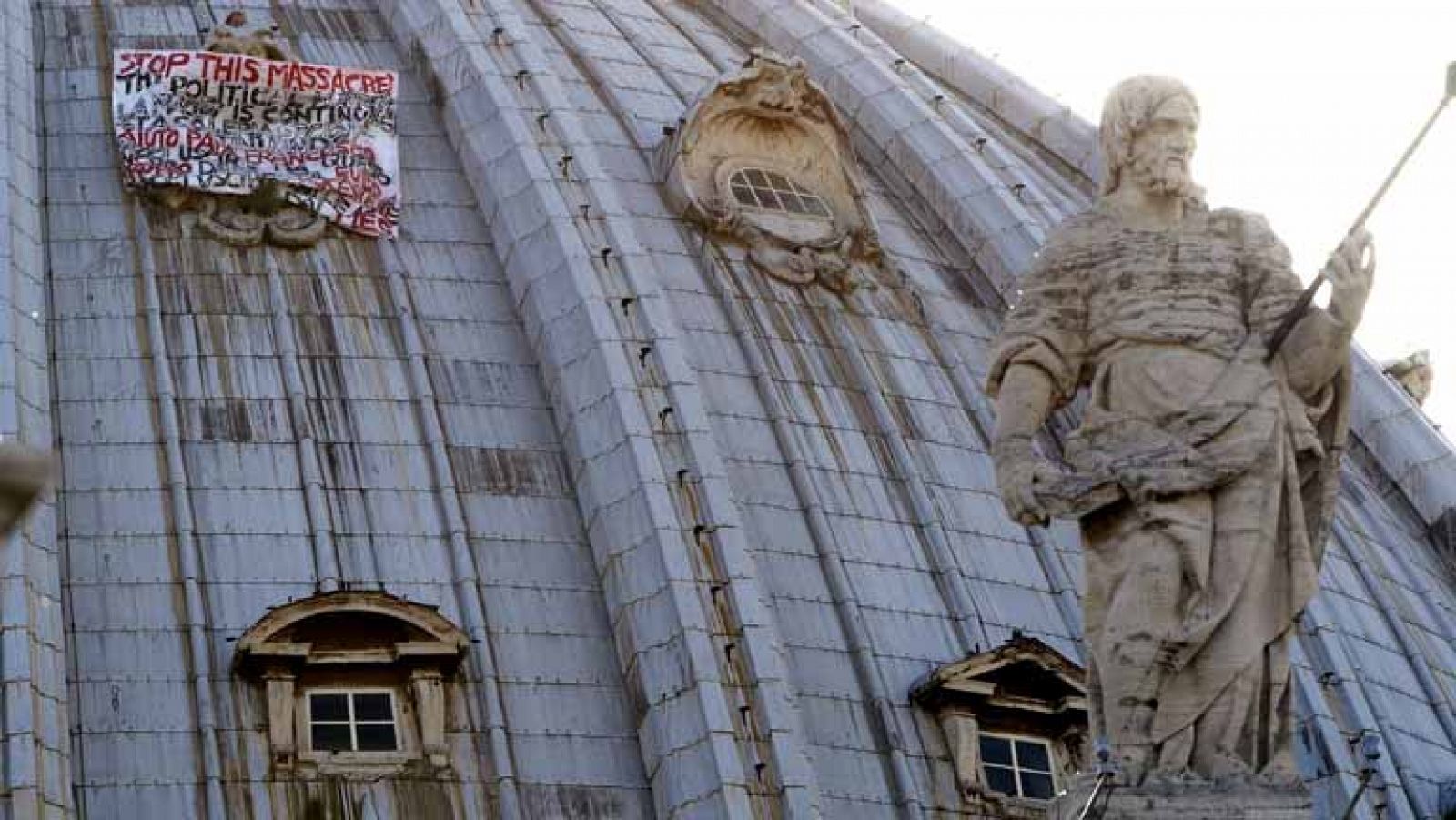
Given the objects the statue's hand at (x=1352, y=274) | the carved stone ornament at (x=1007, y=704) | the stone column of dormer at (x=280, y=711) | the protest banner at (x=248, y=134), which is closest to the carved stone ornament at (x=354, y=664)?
the stone column of dormer at (x=280, y=711)

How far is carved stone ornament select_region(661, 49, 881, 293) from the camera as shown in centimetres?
4928

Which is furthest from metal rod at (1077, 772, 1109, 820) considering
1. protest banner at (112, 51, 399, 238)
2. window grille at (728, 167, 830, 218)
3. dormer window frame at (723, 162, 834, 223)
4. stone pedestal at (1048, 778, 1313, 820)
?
window grille at (728, 167, 830, 218)

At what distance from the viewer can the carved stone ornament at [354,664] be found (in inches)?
1601

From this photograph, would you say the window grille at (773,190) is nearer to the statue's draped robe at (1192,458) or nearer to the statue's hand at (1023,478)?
the statue's draped robe at (1192,458)

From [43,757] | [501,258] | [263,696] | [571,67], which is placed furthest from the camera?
[571,67]

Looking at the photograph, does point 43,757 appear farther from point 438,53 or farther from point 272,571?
point 438,53

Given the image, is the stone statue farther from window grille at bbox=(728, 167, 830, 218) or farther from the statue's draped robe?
window grille at bbox=(728, 167, 830, 218)

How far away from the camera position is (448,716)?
136ft

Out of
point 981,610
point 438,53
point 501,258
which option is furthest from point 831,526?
point 438,53

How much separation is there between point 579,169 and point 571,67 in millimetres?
4823

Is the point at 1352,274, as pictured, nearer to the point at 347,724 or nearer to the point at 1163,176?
the point at 1163,176

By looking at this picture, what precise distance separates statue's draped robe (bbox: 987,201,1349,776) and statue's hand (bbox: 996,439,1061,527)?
234 mm

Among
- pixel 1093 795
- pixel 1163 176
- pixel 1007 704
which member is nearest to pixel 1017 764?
pixel 1007 704

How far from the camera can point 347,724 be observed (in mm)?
40906
